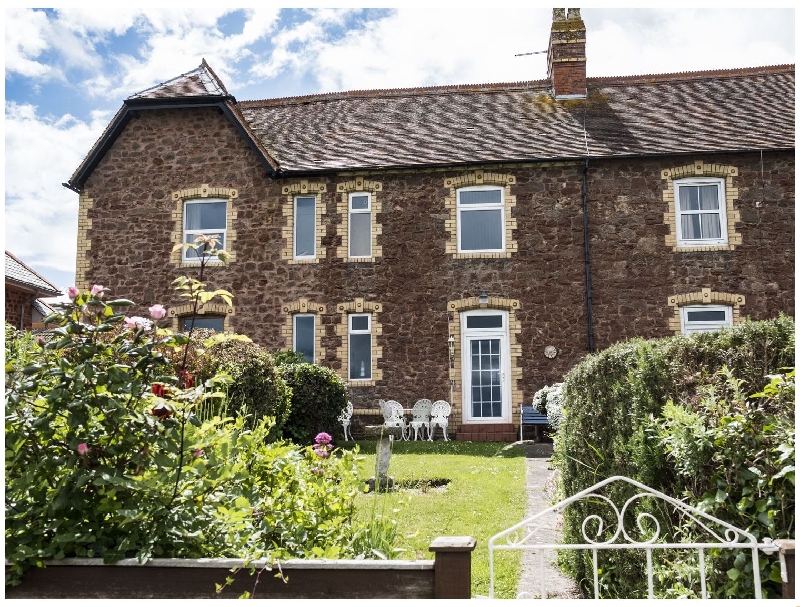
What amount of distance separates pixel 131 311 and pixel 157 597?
44.8 ft

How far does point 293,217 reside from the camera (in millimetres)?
16094

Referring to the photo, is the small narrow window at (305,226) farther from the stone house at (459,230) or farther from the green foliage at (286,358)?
the green foliage at (286,358)

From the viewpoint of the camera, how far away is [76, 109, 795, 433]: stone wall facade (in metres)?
14.9

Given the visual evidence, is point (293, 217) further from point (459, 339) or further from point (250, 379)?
point (250, 379)

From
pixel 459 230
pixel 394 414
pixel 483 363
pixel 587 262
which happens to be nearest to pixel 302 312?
pixel 394 414

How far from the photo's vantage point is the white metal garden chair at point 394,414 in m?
14.8

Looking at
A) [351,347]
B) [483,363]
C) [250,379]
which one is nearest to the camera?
[250,379]

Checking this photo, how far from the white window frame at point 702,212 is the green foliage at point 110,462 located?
13.5m

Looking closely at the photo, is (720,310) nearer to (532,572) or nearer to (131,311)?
(532,572)

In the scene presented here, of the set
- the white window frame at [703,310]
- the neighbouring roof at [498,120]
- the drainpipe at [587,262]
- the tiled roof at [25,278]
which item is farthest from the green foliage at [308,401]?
the white window frame at [703,310]

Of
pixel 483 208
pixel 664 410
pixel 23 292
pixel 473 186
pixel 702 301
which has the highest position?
pixel 473 186

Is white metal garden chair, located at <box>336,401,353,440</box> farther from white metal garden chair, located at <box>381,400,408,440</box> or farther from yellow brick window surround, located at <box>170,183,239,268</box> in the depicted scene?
yellow brick window surround, located at <box>170,183,239,268</box>

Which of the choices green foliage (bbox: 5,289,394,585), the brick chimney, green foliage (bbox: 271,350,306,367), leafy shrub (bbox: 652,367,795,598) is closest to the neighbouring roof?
the brick chimney

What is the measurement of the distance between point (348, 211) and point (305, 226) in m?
1.10
